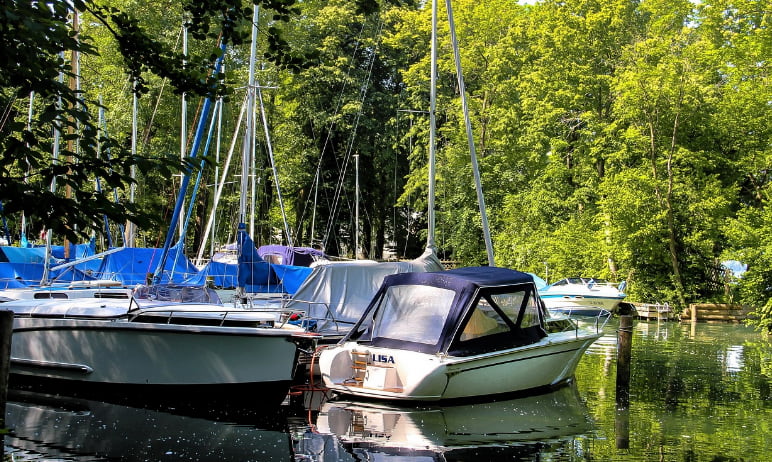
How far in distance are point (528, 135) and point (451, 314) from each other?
3133 cm

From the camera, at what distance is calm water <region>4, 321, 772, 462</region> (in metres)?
10.4

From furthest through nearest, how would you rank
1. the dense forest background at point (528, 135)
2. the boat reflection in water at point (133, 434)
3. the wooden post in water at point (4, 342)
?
the dense forest background at point (528, 135) < the boat reflection in water at point (133, 434) < the wooden post in water at point (4, 342)

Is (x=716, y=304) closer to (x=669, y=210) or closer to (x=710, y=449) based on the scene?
(x=669, y=210)

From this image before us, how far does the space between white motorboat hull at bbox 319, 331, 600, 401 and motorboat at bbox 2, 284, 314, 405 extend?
2.89 feet

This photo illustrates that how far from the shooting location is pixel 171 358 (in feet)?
46.1

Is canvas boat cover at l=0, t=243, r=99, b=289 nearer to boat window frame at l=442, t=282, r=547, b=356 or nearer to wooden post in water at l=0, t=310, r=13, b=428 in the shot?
boat window frame at l=442, t=282, r=547, b=356

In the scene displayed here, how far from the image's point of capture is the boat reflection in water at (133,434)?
10125 mm

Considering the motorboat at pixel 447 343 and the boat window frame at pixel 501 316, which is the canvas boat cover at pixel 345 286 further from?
the boat window frame at pixel 501 316

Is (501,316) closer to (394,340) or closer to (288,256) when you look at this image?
(394,340)

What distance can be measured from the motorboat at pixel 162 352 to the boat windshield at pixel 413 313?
4.48 feet

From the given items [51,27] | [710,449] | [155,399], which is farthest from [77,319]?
[710,449]

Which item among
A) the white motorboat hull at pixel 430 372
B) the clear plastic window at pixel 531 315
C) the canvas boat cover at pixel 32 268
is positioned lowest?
the white motorboat hull at pixel 430 372

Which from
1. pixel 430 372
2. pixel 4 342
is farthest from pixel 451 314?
pixel 4 342

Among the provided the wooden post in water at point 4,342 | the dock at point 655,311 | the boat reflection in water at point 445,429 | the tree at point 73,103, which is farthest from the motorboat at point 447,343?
the dock at point 655,311
